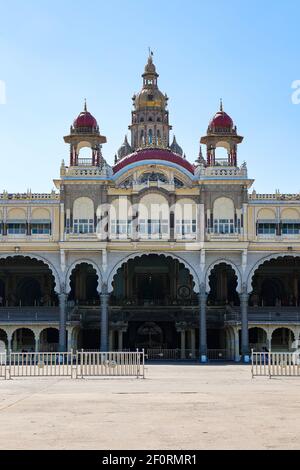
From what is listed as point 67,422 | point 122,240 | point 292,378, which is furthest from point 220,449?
point 122,240

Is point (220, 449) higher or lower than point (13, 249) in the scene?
lower

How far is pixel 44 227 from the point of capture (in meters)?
53.8

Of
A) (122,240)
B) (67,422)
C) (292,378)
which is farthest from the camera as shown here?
(122,240)

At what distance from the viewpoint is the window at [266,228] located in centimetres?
5367

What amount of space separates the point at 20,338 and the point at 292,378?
31383 millimetres

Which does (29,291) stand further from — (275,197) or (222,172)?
(275,197)

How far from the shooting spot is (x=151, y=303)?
5819 cm

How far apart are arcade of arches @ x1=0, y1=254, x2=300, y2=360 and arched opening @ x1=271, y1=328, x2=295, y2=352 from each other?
0.08 meters

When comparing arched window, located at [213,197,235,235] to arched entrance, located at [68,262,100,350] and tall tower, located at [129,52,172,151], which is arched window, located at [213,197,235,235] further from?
tall tower, located at [129,52,172,151]

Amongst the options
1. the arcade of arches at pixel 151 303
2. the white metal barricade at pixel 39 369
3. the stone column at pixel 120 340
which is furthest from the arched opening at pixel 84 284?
the white metal barricade at pixel 39 369

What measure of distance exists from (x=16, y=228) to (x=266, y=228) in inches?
705

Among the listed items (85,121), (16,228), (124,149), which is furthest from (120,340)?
(124,149)

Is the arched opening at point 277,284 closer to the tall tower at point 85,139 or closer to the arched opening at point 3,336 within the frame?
the tall tower at point 85,139
